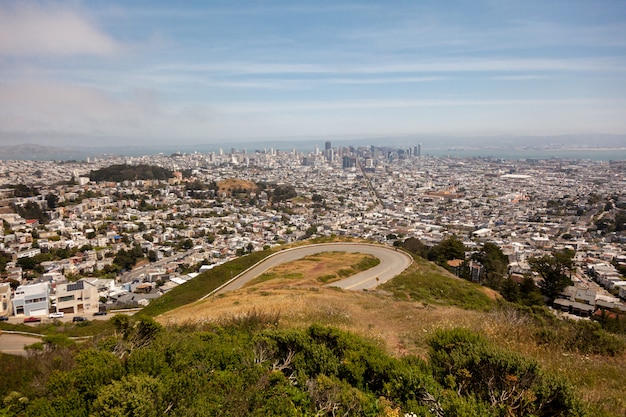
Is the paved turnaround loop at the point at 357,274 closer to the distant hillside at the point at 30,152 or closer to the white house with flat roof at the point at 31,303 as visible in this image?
the white house with flat roof at the point at 31,303

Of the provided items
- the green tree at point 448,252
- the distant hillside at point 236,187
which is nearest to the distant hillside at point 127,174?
the distant hillside at point 236,187

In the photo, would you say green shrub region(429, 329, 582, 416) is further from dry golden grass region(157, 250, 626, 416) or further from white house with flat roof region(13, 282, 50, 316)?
white house with flat roof region(13, 282, 50, 316)

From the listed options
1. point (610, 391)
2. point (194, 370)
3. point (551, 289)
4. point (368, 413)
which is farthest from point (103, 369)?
point (551, 289)

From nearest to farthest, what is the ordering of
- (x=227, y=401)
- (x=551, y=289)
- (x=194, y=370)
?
1. (x=227, y=401)
2. (x=194, y=370)
3. (x=551, y=289)

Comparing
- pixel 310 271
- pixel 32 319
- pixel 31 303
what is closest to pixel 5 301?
pixel 31 303

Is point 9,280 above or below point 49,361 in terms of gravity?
below

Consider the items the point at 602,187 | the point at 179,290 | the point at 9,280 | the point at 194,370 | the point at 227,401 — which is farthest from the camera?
the point at 602,187

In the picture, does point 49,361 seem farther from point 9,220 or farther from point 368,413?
point 9,220
